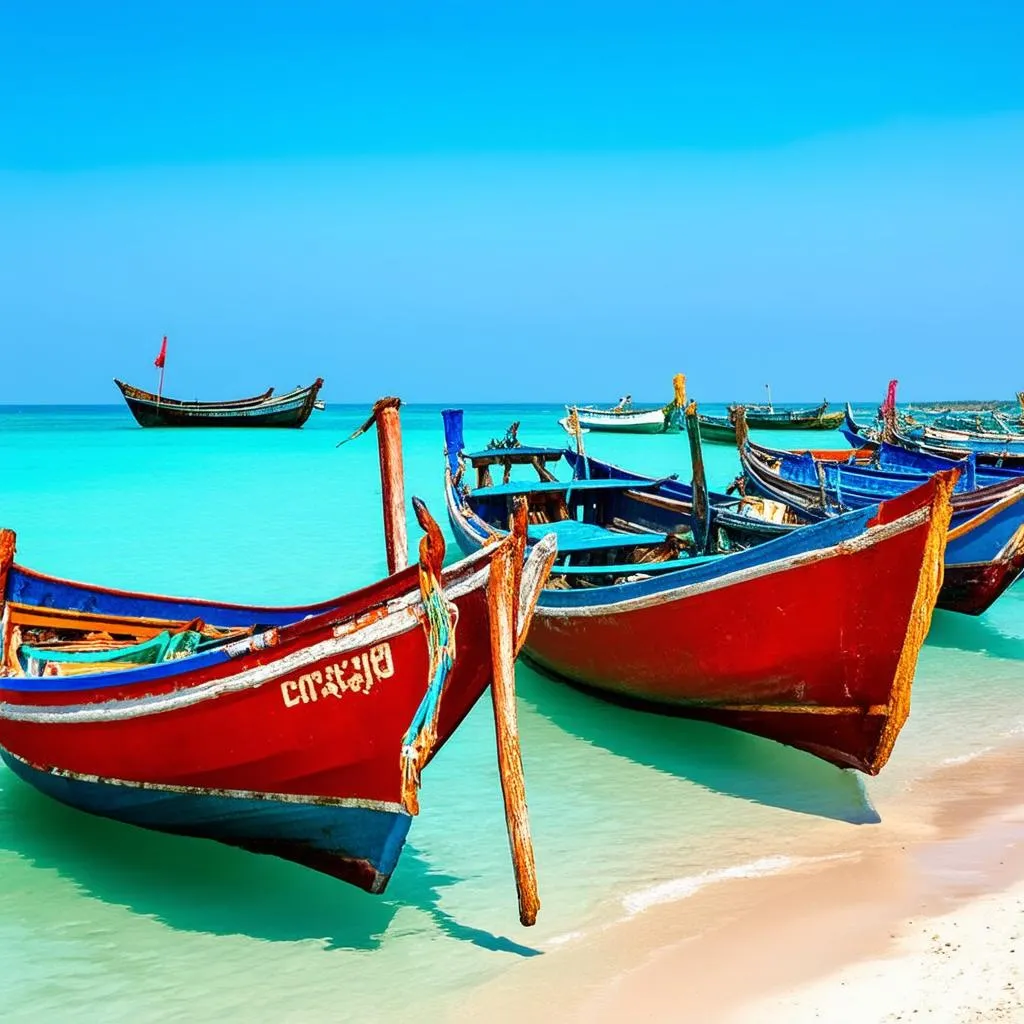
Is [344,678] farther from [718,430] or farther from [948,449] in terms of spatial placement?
[718,430]

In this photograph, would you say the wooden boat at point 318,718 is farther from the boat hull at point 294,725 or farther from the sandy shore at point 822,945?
the sandy shore at point 822,945

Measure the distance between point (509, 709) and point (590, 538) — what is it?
5.75m

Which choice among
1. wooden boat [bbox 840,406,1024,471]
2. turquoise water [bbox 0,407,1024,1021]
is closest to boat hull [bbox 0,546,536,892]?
turquoise water [bbox 0,407,1024,1021]

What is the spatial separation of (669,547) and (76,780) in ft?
21.0

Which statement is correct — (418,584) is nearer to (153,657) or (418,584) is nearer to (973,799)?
(153,657)

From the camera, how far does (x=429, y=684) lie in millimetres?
5039

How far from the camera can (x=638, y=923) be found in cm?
554

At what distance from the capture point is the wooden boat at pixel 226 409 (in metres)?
56.6

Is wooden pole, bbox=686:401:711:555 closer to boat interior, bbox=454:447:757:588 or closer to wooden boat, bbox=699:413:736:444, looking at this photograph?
boat interior, bbox=454:447:757:588

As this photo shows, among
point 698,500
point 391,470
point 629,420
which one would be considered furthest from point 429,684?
point 629,420

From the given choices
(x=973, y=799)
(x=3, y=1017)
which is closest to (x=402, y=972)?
(x=3, y=1017)

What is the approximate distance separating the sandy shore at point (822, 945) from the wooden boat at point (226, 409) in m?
51.0

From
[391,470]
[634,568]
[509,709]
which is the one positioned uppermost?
[391,470]

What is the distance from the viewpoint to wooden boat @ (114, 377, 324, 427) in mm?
56562
